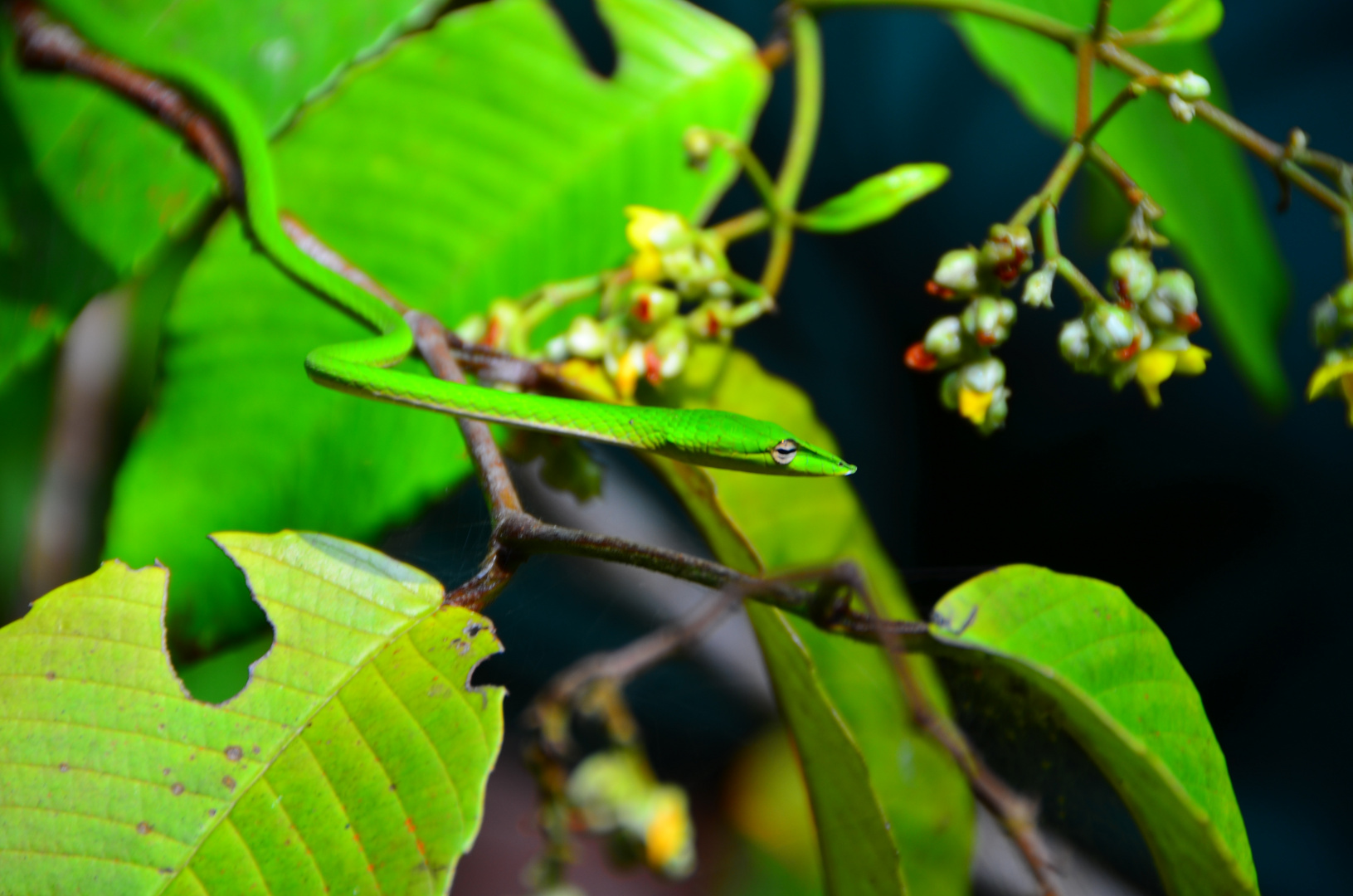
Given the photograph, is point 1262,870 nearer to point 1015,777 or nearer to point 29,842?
point 1015,777

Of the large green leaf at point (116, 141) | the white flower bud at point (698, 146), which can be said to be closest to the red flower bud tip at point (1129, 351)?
the white flower bud at point (698, 146)

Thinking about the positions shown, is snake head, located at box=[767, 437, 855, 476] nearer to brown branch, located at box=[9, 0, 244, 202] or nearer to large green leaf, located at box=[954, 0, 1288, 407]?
large green leaf, located at box=[954, 0, 1288, 407]

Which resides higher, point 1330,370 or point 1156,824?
point 1330,370

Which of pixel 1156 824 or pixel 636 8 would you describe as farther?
pixel 636 8

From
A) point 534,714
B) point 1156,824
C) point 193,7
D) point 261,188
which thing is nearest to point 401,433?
point 261,188

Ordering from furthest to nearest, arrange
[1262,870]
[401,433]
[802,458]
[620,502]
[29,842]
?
[1262,870] → [620,502] → [401,433] → [802,458] → [29,842]

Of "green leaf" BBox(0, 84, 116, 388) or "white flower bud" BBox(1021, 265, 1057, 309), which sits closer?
"white flower bud" BBox(1021, 265, 1057, 309)

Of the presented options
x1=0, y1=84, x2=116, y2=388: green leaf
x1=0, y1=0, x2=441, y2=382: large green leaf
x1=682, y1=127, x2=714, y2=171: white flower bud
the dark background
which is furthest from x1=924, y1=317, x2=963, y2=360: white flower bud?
x1=0, y1=84, x2=116, y2=388: green leaf
